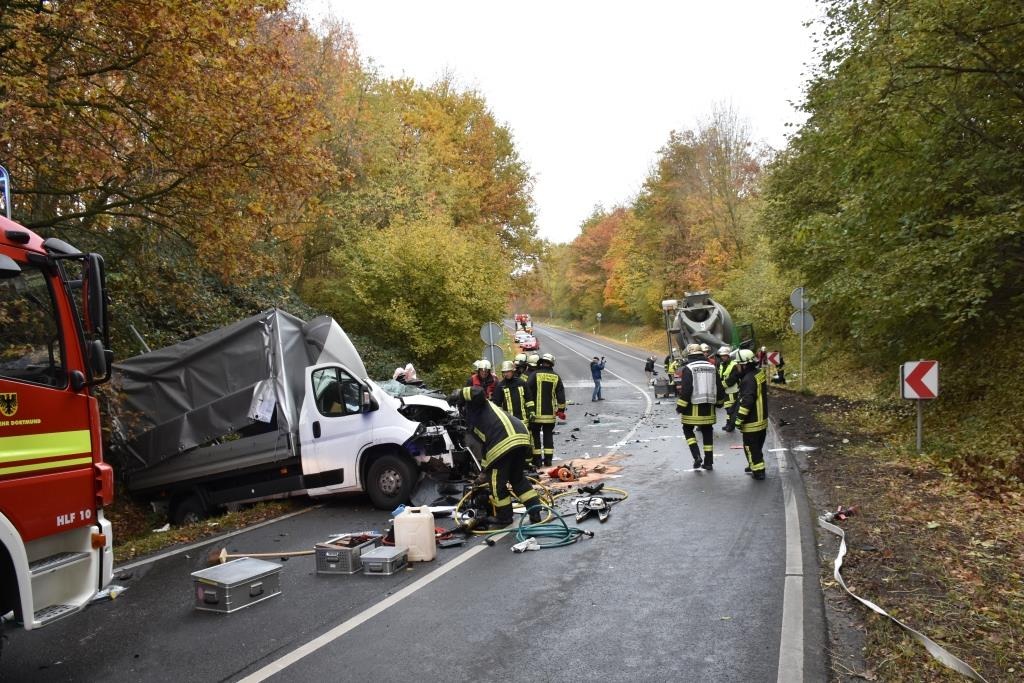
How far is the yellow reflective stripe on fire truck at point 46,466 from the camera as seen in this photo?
164 inches

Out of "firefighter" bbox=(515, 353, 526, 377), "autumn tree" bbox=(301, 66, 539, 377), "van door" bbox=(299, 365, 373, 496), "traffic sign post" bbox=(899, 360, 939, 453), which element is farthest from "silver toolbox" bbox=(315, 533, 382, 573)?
"autumn tree" bbox=(301, 66, 539, 377)

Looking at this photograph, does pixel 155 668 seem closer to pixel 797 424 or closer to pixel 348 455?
pixel 348 455

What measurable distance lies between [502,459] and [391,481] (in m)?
2.08

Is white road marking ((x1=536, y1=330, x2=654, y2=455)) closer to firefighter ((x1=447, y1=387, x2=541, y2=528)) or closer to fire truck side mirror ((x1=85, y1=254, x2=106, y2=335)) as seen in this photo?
firefighter ((x1=447, y1=387, x2=541, y2=528))

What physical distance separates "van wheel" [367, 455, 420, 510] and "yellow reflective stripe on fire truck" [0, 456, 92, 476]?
15.7 ft

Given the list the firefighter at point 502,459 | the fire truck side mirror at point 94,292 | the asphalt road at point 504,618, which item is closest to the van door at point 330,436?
the asphalt road at point 504,618

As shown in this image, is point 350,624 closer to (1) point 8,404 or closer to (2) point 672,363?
(1) point 8,404

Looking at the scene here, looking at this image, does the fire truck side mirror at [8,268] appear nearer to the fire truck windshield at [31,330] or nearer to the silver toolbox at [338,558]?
the fire truck windshield at [31,330]

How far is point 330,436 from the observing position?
9.56 meters

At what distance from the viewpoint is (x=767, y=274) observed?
36.0 meters

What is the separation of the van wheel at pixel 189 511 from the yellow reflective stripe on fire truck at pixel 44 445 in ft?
18.3

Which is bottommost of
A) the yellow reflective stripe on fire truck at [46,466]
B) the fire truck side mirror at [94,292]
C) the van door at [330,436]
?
the van door at [330,436]

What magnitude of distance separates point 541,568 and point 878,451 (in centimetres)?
791

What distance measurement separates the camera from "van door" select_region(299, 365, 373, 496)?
9.51 m
